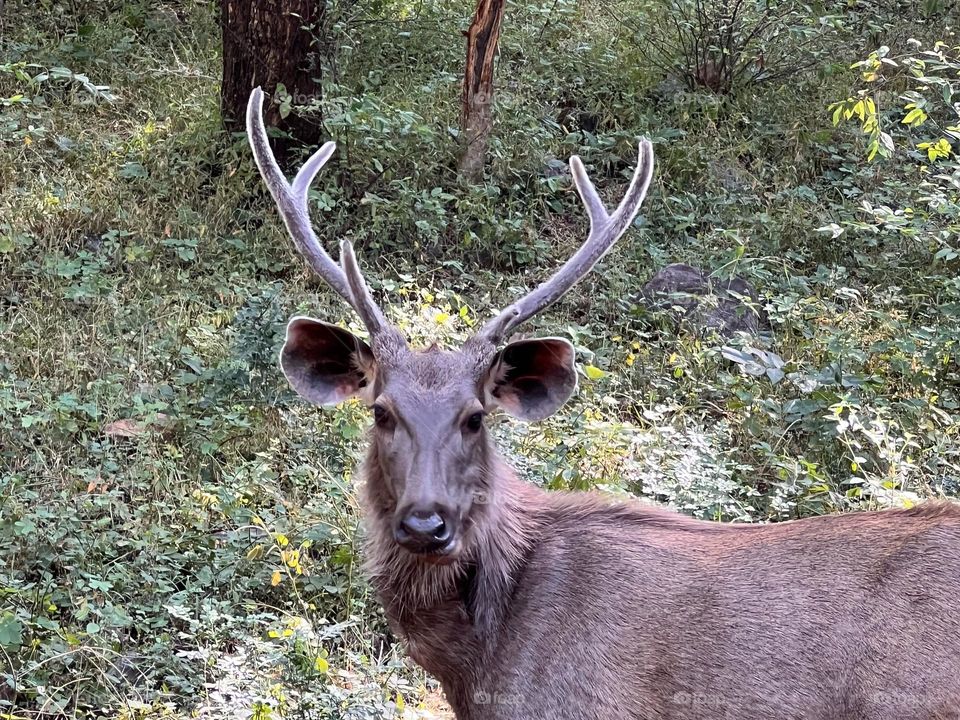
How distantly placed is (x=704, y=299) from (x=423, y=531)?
14.0ft

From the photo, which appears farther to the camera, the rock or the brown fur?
the rock

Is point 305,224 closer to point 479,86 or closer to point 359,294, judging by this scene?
point 359,294

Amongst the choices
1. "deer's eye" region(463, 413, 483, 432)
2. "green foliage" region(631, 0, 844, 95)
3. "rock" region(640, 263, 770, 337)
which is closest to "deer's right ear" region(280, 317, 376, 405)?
"deer's eye" region(463, 413, 483, 432)

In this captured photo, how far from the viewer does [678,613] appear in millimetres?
3842

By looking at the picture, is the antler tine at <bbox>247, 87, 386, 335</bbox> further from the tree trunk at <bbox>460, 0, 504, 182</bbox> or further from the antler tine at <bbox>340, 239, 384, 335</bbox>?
the tree trunk at <bbox>460, 0, 504, 182</bbox>

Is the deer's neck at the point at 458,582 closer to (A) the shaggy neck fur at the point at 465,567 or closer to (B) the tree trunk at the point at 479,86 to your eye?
(A) the shaggy neck fur at the point at 465,567

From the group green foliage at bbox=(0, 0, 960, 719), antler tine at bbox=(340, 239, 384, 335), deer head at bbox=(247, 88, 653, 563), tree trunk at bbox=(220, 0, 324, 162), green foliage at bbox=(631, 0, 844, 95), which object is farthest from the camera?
green foliage at bbox=(631, 0, 844, 95)

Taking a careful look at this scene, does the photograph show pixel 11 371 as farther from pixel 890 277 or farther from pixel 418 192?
pixel 890 277

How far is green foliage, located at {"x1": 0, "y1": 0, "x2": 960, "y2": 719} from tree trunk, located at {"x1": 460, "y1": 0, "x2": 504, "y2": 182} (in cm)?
20

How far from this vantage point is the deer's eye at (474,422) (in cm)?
404

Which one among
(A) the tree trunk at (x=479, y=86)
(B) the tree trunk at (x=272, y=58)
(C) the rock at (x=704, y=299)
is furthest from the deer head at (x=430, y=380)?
(A) the tree trunk at (x=479, y=86)

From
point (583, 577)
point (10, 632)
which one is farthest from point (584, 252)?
point (10, 632)

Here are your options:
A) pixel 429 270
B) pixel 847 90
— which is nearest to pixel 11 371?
pixel 429 270

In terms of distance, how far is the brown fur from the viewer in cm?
358
